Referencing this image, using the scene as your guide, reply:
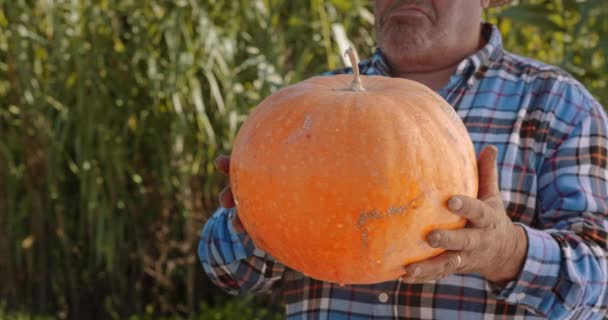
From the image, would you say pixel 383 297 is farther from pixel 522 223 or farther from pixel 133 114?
pixel 133 114

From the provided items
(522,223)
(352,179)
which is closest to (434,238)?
(352,179)

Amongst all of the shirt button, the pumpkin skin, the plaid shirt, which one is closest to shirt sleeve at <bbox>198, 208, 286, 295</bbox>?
the plaid shirt

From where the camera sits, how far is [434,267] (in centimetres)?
112

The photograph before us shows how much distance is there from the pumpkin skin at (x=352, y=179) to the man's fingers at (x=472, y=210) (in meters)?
0.02

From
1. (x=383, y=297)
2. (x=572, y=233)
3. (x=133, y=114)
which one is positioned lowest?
(x=133, y=114)

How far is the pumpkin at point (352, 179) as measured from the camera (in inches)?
41.0

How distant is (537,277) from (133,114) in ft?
7.10

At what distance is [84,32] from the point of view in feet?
10.1

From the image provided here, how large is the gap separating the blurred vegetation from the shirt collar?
117cm

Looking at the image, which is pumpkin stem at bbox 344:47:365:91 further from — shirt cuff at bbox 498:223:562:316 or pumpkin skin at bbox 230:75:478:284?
shirt cuff at bbox 498:223:562:316

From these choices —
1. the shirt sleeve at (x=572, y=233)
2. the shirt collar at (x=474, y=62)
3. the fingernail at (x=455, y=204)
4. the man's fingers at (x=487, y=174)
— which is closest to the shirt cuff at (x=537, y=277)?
the shirt sleeve at (x=572, y=233)

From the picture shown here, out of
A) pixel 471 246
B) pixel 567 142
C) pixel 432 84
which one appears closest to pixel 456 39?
pixel 432 84

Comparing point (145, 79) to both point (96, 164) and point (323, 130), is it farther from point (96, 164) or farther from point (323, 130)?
point (323, 130)

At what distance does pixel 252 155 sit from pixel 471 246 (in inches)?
13.7
